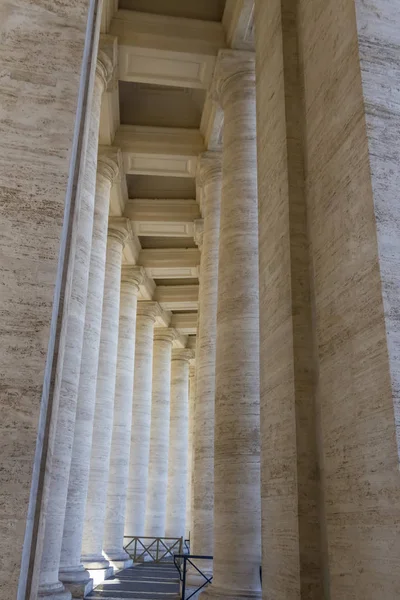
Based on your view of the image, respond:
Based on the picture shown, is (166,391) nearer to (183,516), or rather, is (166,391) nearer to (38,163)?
(183,516)

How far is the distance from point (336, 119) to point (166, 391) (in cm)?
4014

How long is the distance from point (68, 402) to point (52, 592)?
4577mm

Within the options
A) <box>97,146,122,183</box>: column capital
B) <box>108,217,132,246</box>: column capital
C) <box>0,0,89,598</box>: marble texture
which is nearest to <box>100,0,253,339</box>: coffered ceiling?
<box>97,146,122,183</box>: column capital

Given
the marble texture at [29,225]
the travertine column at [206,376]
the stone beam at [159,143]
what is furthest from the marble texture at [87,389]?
the marble texture at [29,225]

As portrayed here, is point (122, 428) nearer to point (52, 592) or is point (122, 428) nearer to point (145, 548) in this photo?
point (145, 548)

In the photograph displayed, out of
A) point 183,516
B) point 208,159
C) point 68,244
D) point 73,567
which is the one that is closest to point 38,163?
point 68,244

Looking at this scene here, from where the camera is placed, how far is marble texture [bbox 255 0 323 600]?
340 inches

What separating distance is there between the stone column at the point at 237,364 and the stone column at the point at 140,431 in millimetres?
24289

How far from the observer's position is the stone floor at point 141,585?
69.7ft

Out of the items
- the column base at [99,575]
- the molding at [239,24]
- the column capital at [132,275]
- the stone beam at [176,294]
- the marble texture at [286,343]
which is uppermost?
the molding at [239,24]

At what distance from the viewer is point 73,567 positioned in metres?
20.3

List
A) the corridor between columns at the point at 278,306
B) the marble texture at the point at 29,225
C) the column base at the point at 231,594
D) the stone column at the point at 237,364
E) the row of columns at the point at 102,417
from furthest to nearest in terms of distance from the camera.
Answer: the row of columns at the point at 102,417 → the stone column at the point at 237,364 → the column base at the point at 231,594 → the marble texture at the point at 29,225 → the corridor between columns at the point at 278,306

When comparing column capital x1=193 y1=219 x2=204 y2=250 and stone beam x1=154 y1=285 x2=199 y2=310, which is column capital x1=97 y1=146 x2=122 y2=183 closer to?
column capital x1=193 y1=219 x2=204 y2=250

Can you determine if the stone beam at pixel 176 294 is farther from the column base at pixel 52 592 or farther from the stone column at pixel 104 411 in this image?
the column base at pixel 52 592
